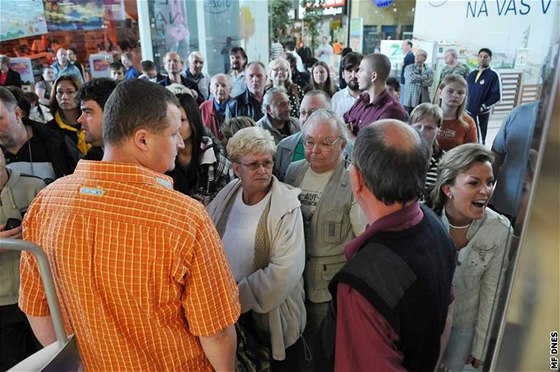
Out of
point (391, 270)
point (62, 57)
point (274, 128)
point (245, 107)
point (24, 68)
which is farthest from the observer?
point (62, 57)

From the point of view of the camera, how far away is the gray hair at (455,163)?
1.85 metres

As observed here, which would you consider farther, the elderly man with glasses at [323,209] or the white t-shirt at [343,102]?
the white t-shirt at [343,102]

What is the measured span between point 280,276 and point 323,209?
0.44m

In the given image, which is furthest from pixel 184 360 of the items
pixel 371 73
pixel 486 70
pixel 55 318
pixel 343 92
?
pixel 486 70

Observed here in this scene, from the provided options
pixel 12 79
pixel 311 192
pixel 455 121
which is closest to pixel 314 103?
pixel 311 192

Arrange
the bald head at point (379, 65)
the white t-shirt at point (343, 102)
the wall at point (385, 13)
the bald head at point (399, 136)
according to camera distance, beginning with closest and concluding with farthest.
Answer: the bald head at point (399, 136) < the bald head at point (379, 65) < the white t-shirt at point (343, 102) < the wall at point (385, 13)

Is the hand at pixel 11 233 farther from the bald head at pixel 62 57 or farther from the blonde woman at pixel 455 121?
the bald head at pixel 62 57

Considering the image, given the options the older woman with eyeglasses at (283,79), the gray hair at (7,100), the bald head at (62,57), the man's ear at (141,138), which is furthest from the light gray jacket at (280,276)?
the bald head at (62,57)

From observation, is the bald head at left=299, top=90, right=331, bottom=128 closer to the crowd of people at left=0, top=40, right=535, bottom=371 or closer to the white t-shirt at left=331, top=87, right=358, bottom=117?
the crowd of people at left=0, top=40, right=535, bottom=371

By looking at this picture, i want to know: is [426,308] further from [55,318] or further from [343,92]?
[343,92]

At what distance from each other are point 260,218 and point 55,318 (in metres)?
1.01

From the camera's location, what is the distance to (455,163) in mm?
1880

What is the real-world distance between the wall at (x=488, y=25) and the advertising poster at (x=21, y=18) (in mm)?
7247

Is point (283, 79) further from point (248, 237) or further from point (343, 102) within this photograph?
point (248, 237)
